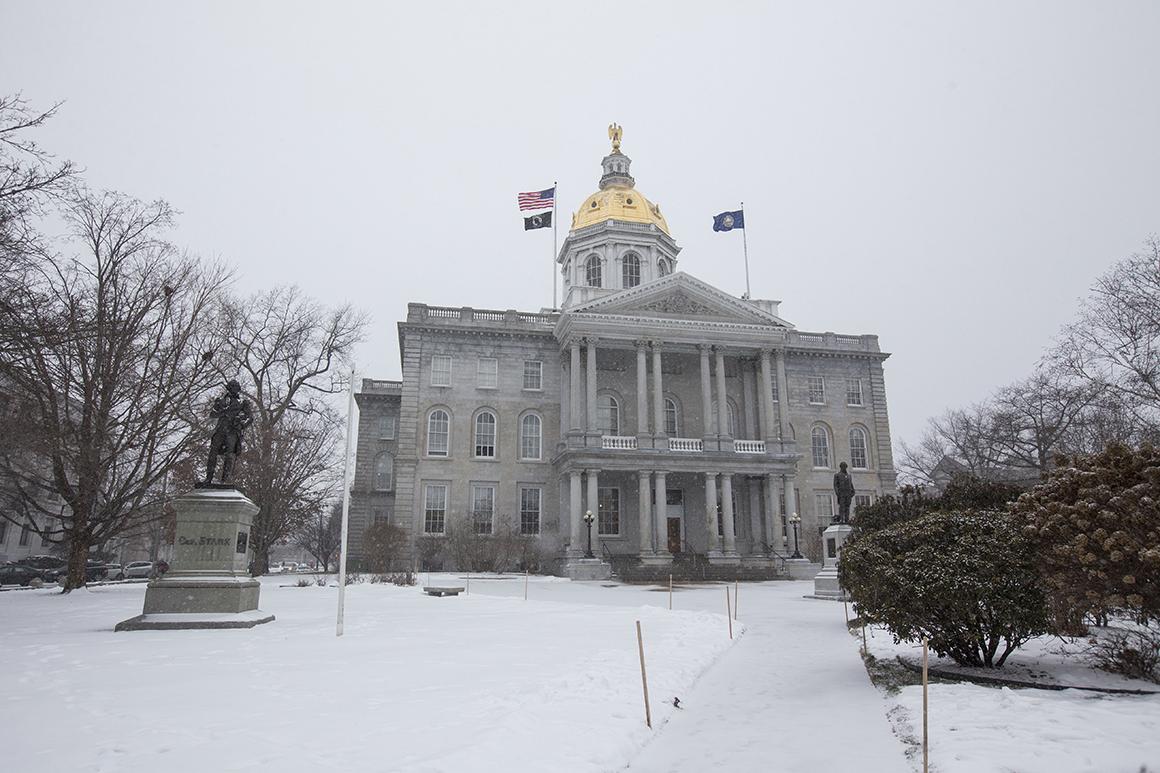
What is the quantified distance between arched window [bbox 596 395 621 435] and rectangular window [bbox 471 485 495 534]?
7422 millimetres

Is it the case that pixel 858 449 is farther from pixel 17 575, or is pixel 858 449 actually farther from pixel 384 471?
pixel 17 575

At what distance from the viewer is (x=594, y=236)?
1897 inches

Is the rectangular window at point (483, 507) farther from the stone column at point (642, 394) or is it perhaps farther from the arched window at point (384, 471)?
the stone column at point (642, 394)

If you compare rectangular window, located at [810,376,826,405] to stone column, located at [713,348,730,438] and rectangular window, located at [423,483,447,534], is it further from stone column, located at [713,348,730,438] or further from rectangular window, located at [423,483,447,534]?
rectangular window, located at [423,483,447,534]

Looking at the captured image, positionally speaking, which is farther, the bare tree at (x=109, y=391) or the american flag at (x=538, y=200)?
the american flag at (x=538, y=200)

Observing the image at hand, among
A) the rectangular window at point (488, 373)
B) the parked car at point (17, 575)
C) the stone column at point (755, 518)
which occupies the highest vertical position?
the rectangular window at point (488, 373)

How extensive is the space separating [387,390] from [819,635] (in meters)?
38.6

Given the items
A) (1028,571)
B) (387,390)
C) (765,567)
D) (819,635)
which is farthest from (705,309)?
(1028,571)

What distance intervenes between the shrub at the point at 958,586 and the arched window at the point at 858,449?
130 feet

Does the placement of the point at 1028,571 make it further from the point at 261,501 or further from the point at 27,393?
the point at 261,501

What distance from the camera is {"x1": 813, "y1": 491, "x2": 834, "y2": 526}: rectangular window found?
44938mm

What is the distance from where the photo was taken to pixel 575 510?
36.3m

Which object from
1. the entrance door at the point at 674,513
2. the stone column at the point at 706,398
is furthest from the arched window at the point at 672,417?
the stone column at the point at 706,398

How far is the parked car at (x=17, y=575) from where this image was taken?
3212 centimetres
